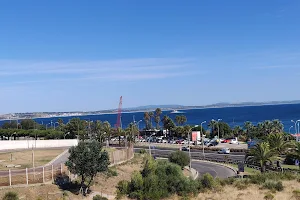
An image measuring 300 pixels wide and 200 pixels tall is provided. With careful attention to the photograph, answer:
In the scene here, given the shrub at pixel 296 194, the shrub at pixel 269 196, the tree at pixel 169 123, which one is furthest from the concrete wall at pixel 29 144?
the tree at pixel 169 123

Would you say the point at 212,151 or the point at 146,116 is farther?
the point at 146,116

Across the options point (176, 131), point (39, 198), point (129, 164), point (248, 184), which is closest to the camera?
point (39, 198)

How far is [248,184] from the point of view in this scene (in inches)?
1774

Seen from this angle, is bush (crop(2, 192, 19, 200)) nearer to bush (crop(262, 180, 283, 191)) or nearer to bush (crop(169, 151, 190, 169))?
bush (crop(262, 180, 283, 191))

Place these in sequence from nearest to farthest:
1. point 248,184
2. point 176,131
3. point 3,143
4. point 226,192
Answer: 1. point 226,192
2. point 248,184
3. point 3,143
4. point 176,131

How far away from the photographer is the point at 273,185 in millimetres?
42562

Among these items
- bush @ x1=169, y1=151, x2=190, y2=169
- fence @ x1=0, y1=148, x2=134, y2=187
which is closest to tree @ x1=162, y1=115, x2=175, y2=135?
bush @ x1=169, y1=151, x2=190, y2=169

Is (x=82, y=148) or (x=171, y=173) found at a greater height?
(x=82, y=148)

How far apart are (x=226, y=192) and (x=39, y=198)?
1980 cm

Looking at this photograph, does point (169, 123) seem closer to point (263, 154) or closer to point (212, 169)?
point (212, 169)

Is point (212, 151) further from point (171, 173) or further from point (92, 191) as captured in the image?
point (92, 191)

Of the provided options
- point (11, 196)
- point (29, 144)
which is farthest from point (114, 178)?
point (29, 144)

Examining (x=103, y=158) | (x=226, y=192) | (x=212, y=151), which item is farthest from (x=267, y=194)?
(x=212, y=151)

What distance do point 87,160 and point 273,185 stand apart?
20580 millimetres
